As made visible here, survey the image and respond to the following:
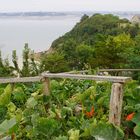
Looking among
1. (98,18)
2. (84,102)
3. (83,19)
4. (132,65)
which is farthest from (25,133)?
(83,19)

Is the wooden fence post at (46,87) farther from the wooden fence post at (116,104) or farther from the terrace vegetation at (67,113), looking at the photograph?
the wooden fence post at (116,104)

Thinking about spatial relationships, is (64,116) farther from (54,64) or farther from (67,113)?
(54,64)

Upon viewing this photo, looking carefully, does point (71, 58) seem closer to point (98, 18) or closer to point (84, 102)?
point (98, 18)

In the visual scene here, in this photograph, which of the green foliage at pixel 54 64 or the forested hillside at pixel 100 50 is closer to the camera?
the forested hillside at pixel 100 50

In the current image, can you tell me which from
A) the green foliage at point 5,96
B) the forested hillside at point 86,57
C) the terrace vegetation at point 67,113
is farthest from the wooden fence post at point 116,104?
the forested hillside at point 86,57

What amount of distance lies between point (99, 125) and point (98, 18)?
70.8 meters

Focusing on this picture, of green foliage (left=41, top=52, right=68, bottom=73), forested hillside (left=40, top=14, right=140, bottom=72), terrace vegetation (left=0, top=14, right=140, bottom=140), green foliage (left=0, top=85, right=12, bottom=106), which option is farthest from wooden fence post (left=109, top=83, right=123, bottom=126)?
green foliage (left=41, top=52, right=68, bottom=73)

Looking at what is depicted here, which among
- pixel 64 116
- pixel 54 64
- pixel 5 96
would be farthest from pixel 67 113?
pixel 54 64

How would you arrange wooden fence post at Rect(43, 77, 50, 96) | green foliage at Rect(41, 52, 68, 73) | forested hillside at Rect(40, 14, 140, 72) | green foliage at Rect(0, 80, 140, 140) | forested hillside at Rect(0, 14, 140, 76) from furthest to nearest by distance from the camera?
1. green foliage at Rect(41, 52, 68, 73)
2. forested hillside at Rect(40, 14, 140, 72)
3. forested hillside at Rect(0, 14, 140, 76)
4. wooden fence post at Rect(43, 77, 50, 96)
5. green foliage at Rect(0, 80, 140, 140)

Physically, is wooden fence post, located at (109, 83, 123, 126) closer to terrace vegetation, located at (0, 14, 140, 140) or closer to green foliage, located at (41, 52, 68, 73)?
terrace vegetation, located at (0, 14, 140, 140)

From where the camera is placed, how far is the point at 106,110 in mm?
3857

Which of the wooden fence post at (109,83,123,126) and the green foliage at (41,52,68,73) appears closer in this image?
the wooden fence post at (109,83,123,126)

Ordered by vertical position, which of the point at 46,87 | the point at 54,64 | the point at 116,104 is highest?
the point at 116,104

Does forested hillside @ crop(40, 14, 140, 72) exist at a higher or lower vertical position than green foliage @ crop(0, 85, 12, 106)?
lower
